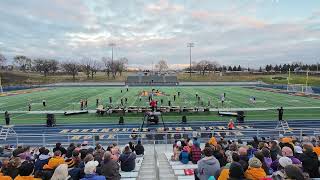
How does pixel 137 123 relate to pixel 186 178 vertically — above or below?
below

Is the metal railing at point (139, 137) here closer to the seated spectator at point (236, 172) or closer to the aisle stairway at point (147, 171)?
the aisle stairway at point (147, 171)

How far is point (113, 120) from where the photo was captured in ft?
101

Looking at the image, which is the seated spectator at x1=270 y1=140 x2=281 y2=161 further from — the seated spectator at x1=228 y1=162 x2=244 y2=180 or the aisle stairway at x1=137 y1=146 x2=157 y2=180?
the seated spectator at x1=228 y1=162 x2=244 y2=180

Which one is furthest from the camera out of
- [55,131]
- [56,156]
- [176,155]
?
[55,131]

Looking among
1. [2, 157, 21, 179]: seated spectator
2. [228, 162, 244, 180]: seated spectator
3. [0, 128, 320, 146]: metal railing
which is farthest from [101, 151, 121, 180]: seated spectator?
[0, 128, 320, 146]: metal railing

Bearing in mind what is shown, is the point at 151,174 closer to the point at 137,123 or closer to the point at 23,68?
the point at 137,123

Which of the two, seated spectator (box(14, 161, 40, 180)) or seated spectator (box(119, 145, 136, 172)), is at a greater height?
seated spectator (box(14, 161, 40, 180))

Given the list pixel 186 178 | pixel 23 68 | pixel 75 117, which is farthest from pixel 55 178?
pixel 23 68

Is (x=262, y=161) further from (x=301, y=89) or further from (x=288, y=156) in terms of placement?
(x=301, y=89)

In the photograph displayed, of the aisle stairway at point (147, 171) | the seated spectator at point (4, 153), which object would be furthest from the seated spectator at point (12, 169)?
the seated spectator at point (4, 153)

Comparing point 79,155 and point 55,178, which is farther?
point 79,155

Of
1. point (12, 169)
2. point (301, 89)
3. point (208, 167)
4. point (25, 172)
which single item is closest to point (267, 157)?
point (208, 167)

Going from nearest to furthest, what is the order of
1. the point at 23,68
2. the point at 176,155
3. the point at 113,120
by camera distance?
1. the point at 176,155
2. the point at 113,120
3. the point at 23,68

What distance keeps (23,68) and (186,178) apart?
192m
